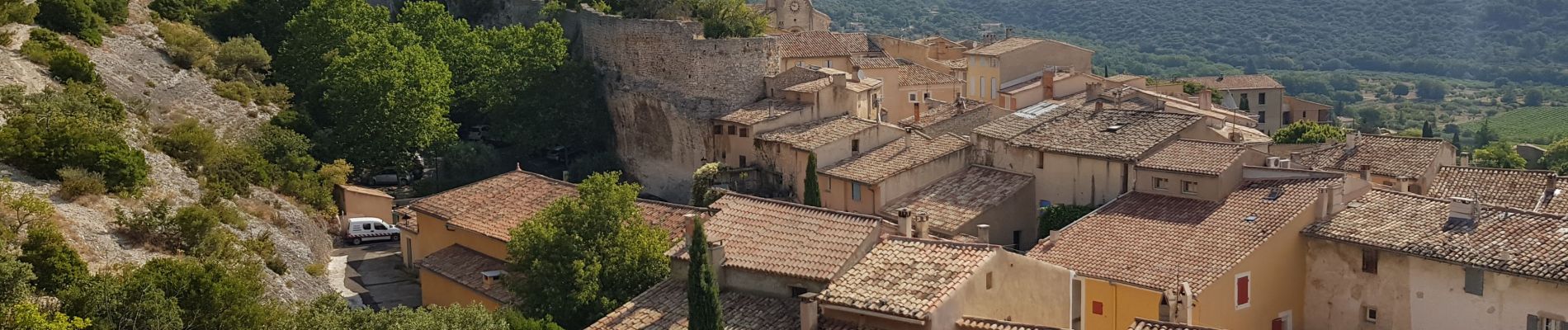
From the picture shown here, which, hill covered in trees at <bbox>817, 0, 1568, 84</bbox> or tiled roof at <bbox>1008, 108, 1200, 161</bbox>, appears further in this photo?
hill covered in trees at <bbox>817, 0, 1568, 84</bbox>

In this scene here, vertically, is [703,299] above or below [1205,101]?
above

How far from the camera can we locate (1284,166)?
3450cm

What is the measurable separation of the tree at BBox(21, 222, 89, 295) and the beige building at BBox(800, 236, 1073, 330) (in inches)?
421

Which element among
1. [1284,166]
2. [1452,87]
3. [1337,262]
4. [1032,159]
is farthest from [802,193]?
[1452,87]

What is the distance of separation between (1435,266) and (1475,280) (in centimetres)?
81

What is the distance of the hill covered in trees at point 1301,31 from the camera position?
4902 inches

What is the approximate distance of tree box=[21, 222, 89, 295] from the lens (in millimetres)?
23547

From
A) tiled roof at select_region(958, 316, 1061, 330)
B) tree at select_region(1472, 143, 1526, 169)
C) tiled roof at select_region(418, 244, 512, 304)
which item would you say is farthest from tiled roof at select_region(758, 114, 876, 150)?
tree at select_region(1472, 143, 1526, 169)

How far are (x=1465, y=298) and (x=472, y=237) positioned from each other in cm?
1990

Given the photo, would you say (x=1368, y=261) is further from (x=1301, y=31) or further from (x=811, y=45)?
(x=1301, y=31)

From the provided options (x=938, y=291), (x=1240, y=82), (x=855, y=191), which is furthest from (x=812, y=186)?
(x=1240, y=82)

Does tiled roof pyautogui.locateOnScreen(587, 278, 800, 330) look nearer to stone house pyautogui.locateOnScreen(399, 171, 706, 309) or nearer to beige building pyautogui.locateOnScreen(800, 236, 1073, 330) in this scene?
beige building pyautogui.locateOnScreen(800, 236, 1073, 330)

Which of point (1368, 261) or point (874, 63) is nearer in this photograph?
point (1368, 261)

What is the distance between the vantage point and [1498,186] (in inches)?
1448
